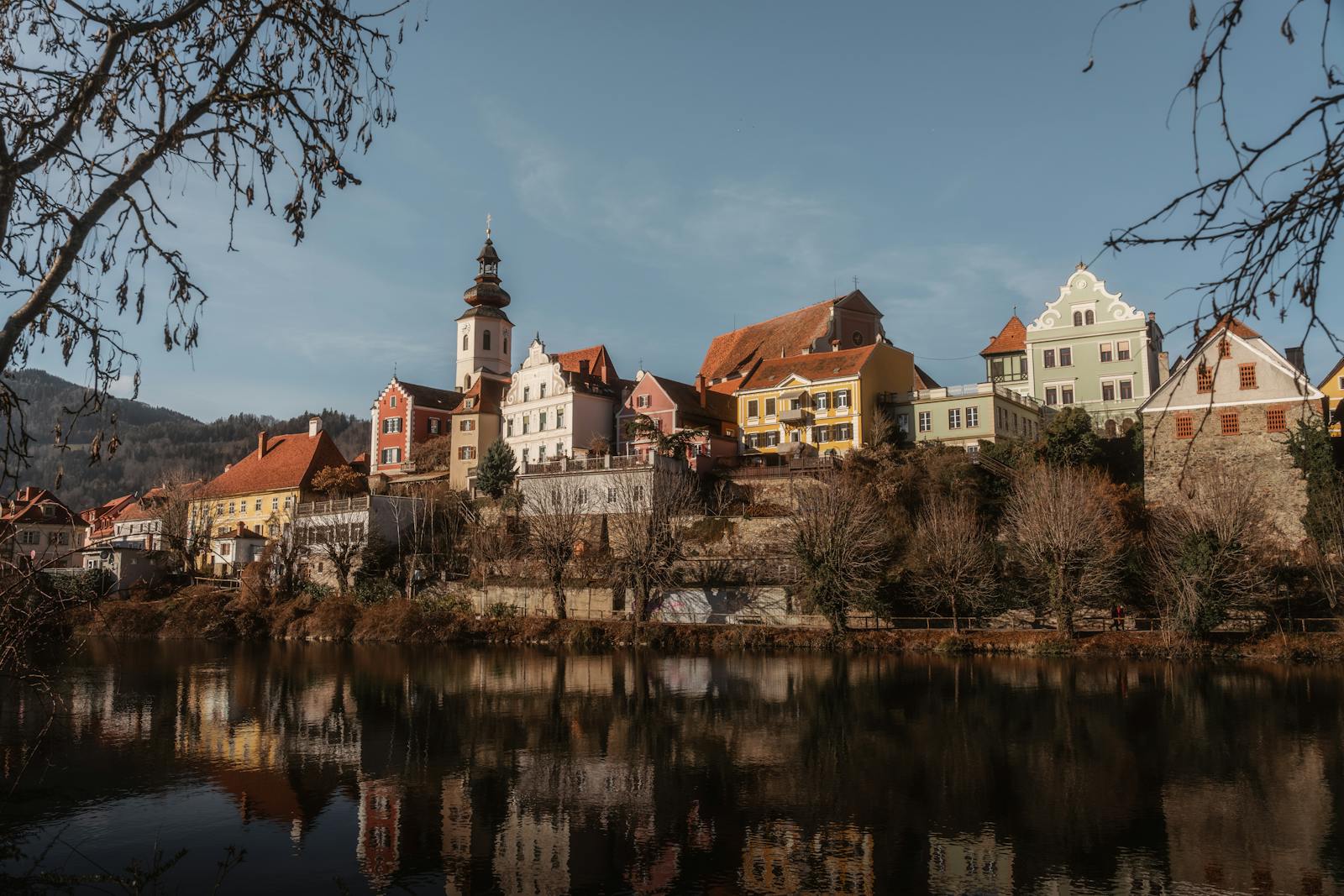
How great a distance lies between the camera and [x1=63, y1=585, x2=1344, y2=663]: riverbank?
119ft

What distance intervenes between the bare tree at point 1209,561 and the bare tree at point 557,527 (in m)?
26.7

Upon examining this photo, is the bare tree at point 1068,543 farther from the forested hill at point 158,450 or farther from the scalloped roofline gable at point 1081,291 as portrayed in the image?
the forested hill at point 158,450

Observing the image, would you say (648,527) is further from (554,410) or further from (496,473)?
(554,410)

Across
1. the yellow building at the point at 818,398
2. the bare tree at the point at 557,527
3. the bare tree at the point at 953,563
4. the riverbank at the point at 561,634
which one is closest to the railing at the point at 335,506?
Result: the riverbank at the point at 561,634

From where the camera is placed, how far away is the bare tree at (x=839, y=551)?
134 feet

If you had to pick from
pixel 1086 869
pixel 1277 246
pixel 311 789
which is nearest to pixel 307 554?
pixel 311 789

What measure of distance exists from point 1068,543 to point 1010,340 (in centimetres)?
2645

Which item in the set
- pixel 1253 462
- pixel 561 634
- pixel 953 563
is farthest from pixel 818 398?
pixel 1253 462

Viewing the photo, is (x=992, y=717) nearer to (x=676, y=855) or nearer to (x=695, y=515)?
(x=676, y=855)

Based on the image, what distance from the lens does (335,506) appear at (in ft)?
193

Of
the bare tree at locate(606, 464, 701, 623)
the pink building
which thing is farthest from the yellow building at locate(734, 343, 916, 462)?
the bare tree at locate(606, 464, 701, 623)

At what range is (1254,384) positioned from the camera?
4319 centimetres

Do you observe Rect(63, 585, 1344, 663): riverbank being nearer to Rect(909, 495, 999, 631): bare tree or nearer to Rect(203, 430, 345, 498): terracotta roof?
Rect(909, 495, 999, 631): bare tree

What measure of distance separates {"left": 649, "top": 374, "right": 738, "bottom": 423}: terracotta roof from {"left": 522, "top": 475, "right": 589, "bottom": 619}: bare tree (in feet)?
29.2
